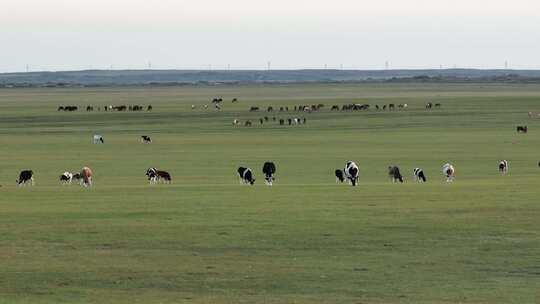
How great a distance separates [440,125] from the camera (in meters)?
82.1

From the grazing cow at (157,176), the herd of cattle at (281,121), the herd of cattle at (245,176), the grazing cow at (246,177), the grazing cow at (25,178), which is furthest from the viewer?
the herd of cattle at (281,121)

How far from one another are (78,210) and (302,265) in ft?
29.2

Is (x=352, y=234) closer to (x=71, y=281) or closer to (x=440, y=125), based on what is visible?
(x=71, y=281)

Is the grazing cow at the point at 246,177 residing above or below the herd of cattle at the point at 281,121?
below

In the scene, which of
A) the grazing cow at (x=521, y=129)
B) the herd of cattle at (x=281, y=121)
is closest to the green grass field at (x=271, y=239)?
the grazing cow at (x=521, y=129)

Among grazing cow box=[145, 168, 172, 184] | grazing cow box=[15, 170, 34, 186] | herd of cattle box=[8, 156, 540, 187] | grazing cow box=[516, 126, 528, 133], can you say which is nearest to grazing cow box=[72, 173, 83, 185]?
herd of cattle box=[8, 156, 540, 187]

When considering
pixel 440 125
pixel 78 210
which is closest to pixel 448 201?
pixel 78 210

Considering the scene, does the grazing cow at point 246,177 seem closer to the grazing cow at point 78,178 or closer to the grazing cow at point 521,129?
the grazing cow at point 78,178

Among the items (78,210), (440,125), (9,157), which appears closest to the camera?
(78,210)

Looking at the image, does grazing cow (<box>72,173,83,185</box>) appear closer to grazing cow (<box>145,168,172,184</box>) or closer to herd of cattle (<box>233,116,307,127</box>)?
grazing cow (<box>145,168,172,184</box>)

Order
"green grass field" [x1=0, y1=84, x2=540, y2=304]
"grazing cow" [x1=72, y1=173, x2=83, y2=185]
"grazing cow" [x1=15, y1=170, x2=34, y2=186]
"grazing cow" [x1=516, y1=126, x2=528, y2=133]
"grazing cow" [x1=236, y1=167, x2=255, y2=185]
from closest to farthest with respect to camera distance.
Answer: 1. "green grass field" [x1=0, y1=84, x2=540, y2=304]
2. "grazing cow" [x1=236, y1=167, x2=255, y2=185]
3. "grazing cow" [x1=15, y1=170, x2=34, y2=186]
4. "grazing cow" [x1=72, y1=173, x2=83, y2=185]
5. "grazing cow" [x1=516, y1=126, x2=528, y2=133]

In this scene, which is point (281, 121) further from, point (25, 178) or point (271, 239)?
point (271, 239)

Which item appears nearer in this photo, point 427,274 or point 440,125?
point 427,274

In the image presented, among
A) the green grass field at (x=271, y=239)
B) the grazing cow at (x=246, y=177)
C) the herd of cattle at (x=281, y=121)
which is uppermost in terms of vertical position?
the herd of cattle at (x=281, y=121)
